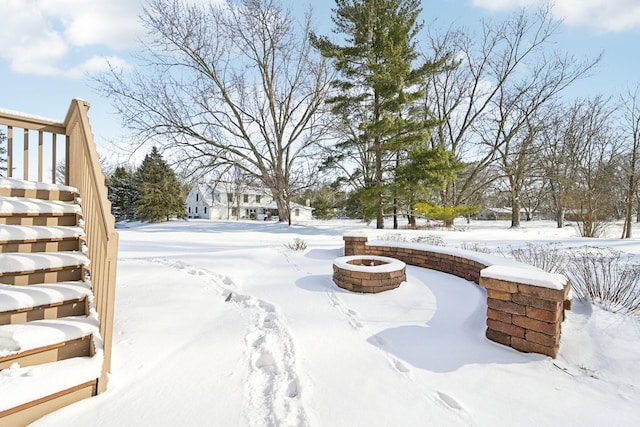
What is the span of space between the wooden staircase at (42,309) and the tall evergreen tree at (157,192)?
20.8 m

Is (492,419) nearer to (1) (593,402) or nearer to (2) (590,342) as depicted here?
(1) (593,402)

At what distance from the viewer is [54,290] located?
1908 millimetres

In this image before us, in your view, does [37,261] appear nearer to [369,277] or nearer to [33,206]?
[33,206]

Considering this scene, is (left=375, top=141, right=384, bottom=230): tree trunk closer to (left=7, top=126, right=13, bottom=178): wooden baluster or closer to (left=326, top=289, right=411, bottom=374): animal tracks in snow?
(left=326, top=289, right=411, bottom=374): animal tracks in snow

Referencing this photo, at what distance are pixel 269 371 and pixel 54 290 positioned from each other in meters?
1.60

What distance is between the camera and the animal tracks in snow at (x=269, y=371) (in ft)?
4.88

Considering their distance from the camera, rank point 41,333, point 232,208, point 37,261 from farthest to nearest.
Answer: point 232,208
point 37,261
point 41,333

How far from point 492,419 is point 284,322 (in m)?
1.70

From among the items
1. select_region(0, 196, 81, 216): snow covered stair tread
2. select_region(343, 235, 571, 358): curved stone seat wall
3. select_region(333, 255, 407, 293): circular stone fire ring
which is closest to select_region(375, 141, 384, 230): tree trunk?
select_region(333, 255, 407, 293): circular stone fire ring

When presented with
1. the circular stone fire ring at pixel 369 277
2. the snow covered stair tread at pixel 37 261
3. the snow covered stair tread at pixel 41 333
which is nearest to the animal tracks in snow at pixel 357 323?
the circular stone fire ring at pixel 369 277

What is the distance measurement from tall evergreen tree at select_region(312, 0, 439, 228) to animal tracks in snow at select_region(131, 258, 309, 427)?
8.81 metres

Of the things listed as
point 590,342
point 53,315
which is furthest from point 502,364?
point 53,315

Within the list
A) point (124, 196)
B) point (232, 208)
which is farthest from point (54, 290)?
point (232, 208)

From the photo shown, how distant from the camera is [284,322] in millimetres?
2617
